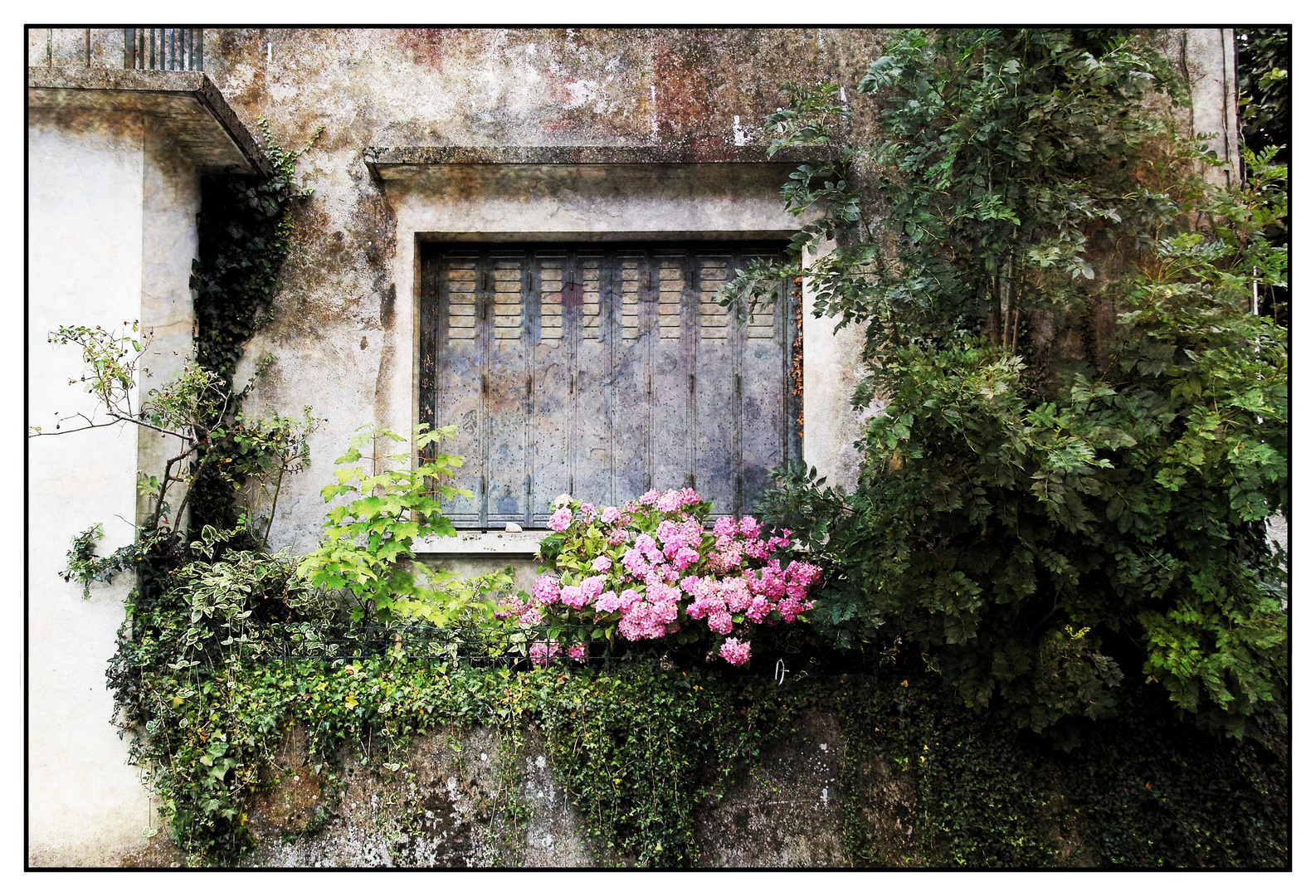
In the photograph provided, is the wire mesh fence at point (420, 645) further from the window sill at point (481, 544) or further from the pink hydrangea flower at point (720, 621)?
the window sill at point (481, 544)

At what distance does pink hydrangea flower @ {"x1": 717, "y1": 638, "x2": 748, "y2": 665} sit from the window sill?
174 cm

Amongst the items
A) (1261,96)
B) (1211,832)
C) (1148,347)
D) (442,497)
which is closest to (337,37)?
(442,497)

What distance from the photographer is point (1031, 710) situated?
364 cm

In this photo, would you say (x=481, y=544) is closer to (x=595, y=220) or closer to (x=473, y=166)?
(x=595, y=220)

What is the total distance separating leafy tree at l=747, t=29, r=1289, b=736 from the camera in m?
3.20

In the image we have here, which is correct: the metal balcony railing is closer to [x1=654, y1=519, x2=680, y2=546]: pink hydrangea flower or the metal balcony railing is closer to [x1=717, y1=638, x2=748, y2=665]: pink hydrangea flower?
[x1=654, y1=519, x2=680, y2=546]: pink hydrangea flower

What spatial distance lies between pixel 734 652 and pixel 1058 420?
74.9 inches

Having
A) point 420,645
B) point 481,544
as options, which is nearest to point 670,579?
point 420,645

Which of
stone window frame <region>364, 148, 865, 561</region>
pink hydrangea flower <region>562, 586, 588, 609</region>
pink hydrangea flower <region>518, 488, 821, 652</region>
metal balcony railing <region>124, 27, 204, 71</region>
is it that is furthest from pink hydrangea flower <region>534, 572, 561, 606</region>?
metal balcony railing <region>124, 27, 204, 71</region>

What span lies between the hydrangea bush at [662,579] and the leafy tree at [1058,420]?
11.5 inches

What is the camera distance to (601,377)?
5.34m

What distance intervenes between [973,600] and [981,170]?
220cm

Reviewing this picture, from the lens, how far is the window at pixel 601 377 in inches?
209

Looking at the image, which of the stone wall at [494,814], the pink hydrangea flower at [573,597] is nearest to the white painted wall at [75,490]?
the stone wall at [494,814]
